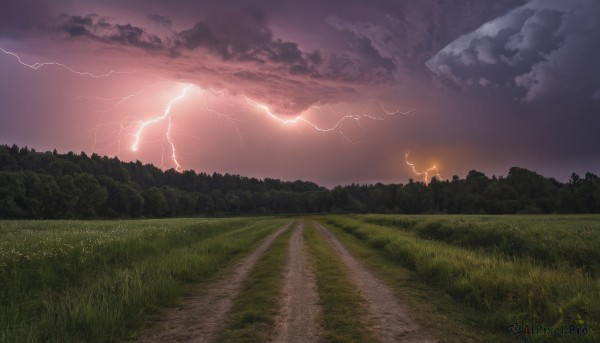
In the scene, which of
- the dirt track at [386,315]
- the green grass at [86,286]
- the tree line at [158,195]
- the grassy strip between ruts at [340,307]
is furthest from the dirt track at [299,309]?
the tree line at [158,195]

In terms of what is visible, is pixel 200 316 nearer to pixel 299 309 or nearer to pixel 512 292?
pixel 299 309

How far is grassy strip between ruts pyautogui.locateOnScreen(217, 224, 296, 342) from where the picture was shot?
7.26m

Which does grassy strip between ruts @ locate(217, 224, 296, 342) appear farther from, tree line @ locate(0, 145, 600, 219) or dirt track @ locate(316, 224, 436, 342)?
tree line @ locate(0, 145, 600, 219)

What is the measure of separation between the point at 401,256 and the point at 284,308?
403 inches

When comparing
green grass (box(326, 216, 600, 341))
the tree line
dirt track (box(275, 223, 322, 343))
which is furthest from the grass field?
the tree line

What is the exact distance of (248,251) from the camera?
21.8m

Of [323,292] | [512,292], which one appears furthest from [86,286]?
[512,292]

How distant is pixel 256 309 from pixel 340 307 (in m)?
2.06

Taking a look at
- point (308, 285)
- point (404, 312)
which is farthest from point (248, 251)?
point (404, 312)

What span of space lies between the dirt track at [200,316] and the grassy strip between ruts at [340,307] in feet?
7.76

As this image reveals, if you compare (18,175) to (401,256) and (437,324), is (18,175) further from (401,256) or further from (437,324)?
(437,324)

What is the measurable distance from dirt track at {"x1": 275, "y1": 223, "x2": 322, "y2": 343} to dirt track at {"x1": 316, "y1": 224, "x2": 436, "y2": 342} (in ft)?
4.30

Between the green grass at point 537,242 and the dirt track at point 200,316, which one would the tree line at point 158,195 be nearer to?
the green grass at point 537,242

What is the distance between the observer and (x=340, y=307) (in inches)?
361
